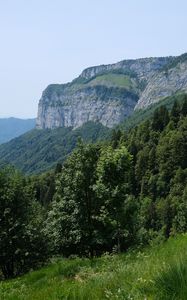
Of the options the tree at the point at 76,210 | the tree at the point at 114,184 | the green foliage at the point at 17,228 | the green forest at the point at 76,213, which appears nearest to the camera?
the tree at the point at 114,184

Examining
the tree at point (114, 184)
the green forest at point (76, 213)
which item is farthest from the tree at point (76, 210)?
the tree at point (114, 184)

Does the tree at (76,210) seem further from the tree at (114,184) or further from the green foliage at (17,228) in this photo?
the tree at (114,184)

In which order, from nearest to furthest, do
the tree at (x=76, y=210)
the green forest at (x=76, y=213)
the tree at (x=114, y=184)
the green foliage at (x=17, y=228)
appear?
1. the tree at (x=114, y=184)
2. the green forest at (x=76, y=213)
3. the tree at (x=76, y=210)
4. the green foliage at (x=17, y=228)

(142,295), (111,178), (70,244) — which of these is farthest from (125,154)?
(142,295)

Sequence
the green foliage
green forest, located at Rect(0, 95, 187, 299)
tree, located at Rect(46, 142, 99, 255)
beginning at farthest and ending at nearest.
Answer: the green foliage → tree, located at Rect(46, 142, 99, 255) → green forest, located at Rect(0, 95, 187, 299)

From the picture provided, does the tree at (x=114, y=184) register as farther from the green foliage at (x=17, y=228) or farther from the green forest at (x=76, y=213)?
the green foliage at (x=17, y=228)

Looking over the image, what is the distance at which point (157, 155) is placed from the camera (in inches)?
6944

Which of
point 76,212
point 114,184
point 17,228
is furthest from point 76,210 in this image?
point 114,184

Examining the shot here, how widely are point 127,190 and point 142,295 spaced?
28.9 m

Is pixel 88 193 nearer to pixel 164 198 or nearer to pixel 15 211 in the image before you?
pixel 15 211

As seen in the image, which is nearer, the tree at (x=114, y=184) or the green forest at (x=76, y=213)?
the tree at (x=114, y=184)

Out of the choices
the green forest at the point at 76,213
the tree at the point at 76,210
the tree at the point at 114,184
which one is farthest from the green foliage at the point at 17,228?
the tree at the point at 114,184

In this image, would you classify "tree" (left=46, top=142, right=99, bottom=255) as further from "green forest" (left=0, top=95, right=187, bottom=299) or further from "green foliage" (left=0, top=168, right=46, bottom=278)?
"green foliage" (left=0, top=168, right=46, bottom=278)

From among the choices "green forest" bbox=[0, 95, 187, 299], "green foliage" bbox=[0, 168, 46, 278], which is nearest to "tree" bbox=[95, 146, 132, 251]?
"green forest" bbox=[0, 95, 187, 299]
